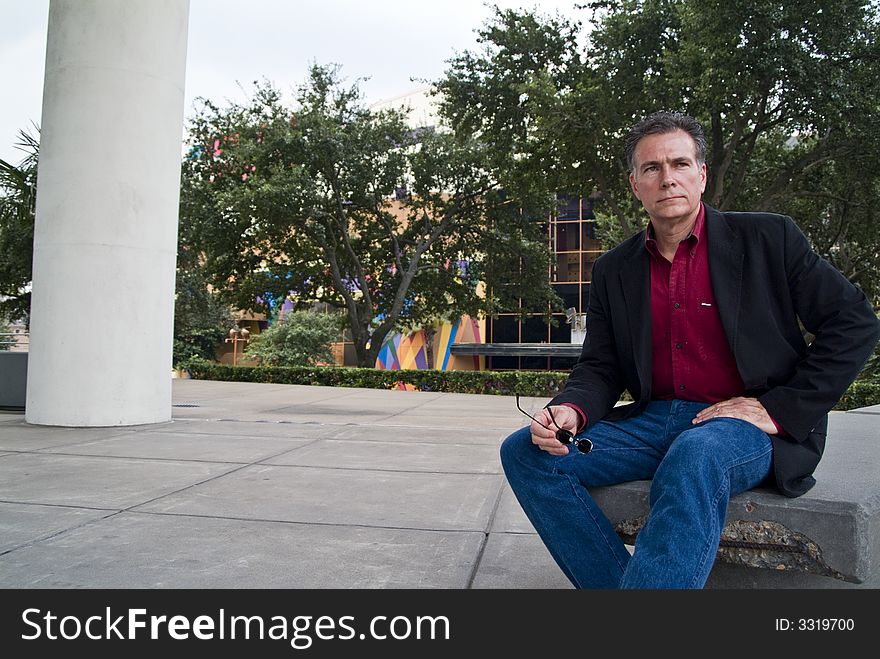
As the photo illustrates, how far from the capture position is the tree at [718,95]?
493 inches

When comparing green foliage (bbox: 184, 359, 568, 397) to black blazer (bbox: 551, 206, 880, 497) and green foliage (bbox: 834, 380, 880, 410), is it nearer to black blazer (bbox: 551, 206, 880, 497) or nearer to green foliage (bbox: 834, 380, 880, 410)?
green foliage (bbox: 834, 380, 880, 410)

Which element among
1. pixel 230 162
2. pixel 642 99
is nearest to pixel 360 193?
pixel 230 162

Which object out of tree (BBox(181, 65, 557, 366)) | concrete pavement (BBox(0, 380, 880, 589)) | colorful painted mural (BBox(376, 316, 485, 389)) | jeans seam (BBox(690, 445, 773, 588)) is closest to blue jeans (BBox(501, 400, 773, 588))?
jeans seam (BBox(690, 445, 773, 588))

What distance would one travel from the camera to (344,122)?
21203 mm

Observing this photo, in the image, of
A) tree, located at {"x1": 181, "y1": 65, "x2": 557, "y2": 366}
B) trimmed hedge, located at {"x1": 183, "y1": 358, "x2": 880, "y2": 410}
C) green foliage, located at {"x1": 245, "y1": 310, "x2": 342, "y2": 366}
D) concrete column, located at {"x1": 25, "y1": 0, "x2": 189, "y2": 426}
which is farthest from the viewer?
green foliage, located at {"x1": 245, "y1": 310, "x2": 342, "y2": 366}

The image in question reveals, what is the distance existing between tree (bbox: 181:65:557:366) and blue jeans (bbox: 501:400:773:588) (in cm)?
1660

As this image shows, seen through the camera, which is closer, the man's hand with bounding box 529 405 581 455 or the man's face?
the man's hand with bounding box 529 405 581 455

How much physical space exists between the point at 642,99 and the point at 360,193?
8721 millimetres

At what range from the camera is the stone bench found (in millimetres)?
1971

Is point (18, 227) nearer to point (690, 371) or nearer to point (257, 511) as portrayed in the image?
point (257, 511)

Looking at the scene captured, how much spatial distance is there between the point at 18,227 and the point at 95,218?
513 inches

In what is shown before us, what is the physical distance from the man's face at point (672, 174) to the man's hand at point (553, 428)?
77 cm

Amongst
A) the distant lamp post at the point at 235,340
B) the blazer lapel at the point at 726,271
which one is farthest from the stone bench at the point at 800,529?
the distant lamp post at the point at 235,340
